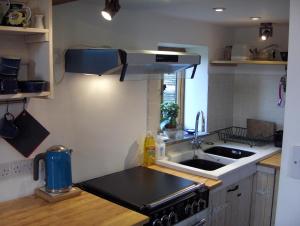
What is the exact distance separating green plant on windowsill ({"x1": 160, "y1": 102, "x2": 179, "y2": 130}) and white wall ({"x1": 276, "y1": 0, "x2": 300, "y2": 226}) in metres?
1.91

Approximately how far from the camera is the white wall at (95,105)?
2129 millimetres

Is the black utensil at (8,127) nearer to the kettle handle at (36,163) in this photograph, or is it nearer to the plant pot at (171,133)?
the kettle handle at (36,163)

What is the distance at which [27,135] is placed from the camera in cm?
206

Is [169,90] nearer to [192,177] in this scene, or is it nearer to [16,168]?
[192,177]

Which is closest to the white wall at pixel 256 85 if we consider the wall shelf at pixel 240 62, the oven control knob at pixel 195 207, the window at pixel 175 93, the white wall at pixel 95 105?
the wall shelf at pixel 240 62

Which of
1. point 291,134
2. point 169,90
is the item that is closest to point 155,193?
point 291,134

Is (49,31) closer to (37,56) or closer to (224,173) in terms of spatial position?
(37,56)

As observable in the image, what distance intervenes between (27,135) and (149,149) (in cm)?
101

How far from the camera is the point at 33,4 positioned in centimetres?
182

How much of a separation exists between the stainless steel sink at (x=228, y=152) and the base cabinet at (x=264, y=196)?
256 millimetres

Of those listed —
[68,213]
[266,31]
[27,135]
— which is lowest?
[68,213]

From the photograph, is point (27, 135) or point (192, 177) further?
point (192, 177)

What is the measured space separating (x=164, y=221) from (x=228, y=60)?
6.57 ft

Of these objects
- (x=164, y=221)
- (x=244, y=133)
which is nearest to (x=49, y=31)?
(x=164, y=221)
